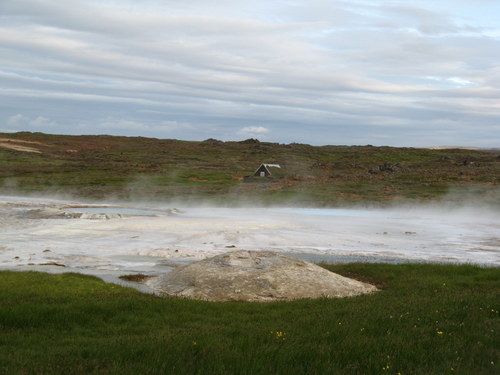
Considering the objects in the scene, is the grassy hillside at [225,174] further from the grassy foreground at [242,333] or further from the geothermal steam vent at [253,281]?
the grassy foreground at [242,333]

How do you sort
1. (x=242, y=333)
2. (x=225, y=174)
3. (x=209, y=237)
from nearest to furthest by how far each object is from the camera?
(x=242, y=333) < (x=209, y=237) < (x=225, y=174)

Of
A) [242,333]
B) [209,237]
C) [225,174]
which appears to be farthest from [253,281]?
[225,174]

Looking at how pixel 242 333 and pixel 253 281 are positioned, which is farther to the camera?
pixel 253 281

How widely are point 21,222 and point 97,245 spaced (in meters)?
10.4

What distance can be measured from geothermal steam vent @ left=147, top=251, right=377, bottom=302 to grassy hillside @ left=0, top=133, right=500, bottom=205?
1543 inches

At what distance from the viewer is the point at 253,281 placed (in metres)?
19.5

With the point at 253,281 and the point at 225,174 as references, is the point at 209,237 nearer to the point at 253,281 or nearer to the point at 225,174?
the point at 253,281

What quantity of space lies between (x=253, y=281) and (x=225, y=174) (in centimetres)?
6222

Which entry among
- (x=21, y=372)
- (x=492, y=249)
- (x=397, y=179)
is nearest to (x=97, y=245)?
(x=492, y=249)

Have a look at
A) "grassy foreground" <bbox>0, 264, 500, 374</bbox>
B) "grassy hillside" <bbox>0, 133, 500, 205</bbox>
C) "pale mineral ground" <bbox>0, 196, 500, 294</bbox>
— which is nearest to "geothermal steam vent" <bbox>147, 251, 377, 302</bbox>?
"grassy foreground" <bbox>0, 264, 500, 374</bbox>

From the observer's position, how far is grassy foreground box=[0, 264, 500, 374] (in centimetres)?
985

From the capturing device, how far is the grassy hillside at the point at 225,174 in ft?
210

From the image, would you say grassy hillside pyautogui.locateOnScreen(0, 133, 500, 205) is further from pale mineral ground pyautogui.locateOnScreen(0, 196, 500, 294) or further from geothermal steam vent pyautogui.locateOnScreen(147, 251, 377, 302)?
geothermal steam vent pyautogui.locateOnScreen(147, 251, 377, 302)

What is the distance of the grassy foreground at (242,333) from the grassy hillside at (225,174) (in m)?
44.1
